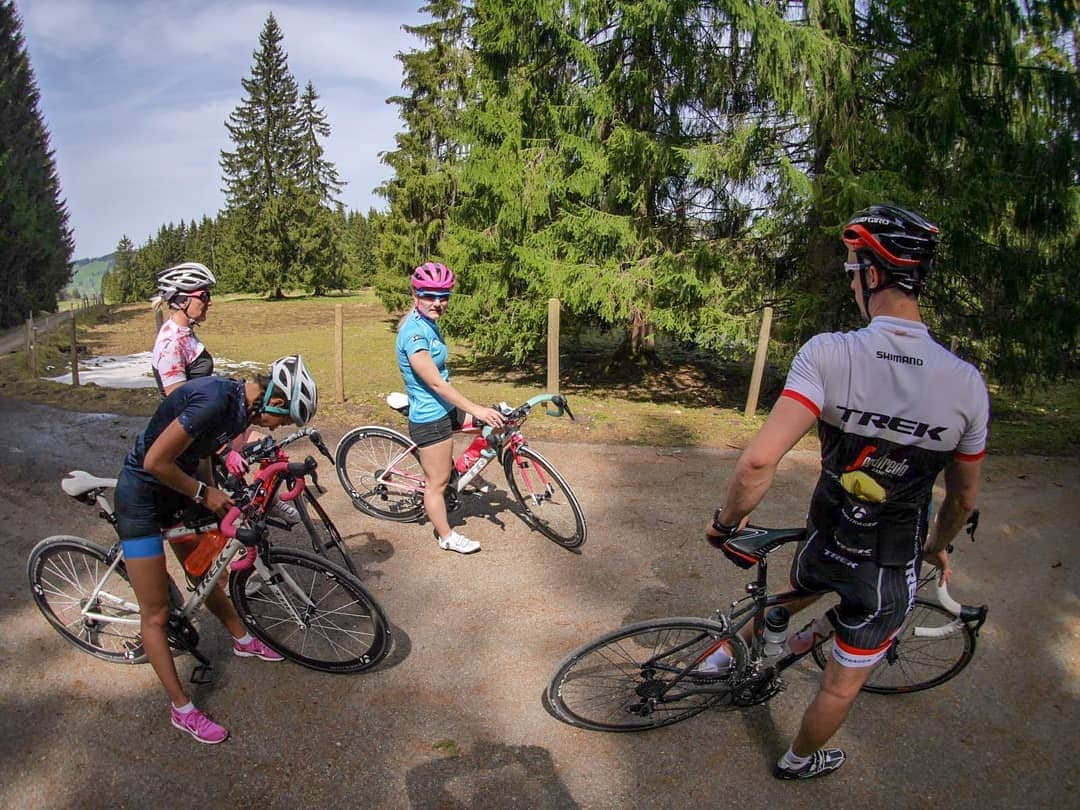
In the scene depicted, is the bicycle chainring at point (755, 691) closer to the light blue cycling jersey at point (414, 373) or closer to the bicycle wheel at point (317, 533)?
the bicycle wheel at point (317, 533)

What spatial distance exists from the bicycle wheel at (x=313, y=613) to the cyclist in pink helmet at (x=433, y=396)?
1493mm

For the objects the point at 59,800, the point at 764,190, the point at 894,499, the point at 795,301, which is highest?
the point at 764,190

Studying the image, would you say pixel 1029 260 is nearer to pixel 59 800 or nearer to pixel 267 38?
pixel 59 800

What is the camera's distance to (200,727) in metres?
3.09

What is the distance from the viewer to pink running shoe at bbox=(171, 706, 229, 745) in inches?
121

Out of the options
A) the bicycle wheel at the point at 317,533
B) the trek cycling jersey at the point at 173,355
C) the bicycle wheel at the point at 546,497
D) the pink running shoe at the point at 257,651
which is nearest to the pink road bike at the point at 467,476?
the bicycle wheel at the point at 546,497

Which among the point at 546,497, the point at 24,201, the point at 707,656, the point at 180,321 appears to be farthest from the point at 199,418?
the point at 24,201

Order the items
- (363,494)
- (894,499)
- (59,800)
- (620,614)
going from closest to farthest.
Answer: (894,499) < (59,800) < (620,614) < (363,494)

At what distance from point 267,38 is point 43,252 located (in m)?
23.4

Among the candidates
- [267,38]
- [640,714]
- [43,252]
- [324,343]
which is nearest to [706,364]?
[324,343]

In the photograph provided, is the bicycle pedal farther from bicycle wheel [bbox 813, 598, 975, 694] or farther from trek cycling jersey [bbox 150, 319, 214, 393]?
bicycle wheel [bbox 813, 598, 975, 694]

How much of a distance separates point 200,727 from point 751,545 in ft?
9.05

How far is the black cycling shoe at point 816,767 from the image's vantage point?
289 centimetres

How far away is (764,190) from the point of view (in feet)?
34.0
